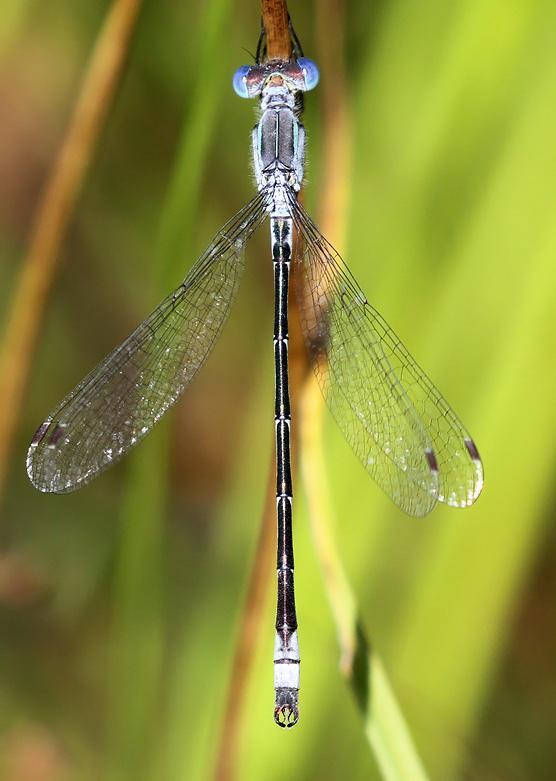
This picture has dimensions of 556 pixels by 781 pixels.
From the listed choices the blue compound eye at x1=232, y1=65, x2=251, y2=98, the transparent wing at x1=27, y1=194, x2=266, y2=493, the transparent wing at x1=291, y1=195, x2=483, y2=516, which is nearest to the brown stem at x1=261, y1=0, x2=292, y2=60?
the blue compound eye at x1=232, y1=65, x2=251, y2=98

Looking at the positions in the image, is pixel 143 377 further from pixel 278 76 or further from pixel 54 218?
pixel 278 76

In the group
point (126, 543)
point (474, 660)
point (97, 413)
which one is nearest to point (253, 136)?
point (97, 413)

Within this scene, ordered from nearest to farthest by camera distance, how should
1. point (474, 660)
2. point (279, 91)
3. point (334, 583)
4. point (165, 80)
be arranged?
point (334, 583) < point (474, 660) < point (279, 91) < point (165, 80)

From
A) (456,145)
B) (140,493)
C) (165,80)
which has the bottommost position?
(140,493)

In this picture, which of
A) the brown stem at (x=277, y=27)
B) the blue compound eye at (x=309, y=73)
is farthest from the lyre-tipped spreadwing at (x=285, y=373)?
the brown stem at (x=277, y=27)

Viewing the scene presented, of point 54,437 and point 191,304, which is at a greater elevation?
point 191,304

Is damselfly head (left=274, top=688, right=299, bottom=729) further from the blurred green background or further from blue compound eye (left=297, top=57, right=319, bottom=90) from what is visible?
blue compound eye (left=297, top=57, right=319, bottom=90)

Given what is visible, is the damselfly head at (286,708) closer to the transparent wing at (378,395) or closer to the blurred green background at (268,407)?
the blurred green background at (268,407)

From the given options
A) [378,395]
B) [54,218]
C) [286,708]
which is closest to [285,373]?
[378,395]

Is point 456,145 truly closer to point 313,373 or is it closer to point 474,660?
point 313,373
